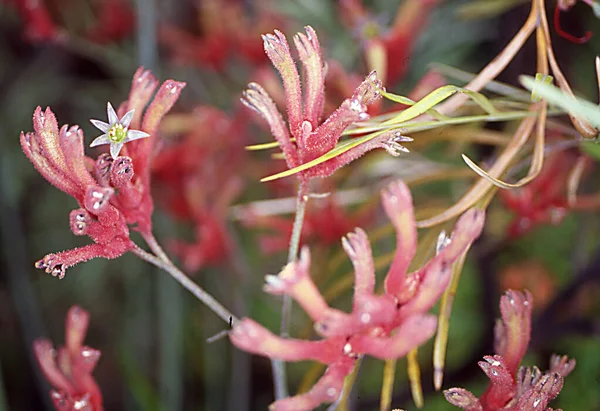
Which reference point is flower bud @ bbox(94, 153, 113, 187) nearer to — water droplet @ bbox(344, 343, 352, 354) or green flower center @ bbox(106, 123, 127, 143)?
green flower center @ bbox(106, 123, 127, 143)

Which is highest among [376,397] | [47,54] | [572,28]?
[47,54]

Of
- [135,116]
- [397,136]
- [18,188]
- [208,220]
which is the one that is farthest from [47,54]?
[397,136]

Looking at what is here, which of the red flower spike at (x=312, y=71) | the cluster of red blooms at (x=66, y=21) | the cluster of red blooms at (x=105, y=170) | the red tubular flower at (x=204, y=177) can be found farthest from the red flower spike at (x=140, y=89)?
the cluster of red blooms at (x=66, y=21)

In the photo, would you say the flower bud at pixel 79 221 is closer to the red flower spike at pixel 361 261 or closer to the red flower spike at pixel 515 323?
the red flower spike at pixel 361 261

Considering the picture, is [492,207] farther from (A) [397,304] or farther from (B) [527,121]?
(A) [397,304]

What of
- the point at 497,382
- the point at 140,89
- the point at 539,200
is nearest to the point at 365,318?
the point at 497,382

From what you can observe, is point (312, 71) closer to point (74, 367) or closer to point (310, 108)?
point (310, 108)
